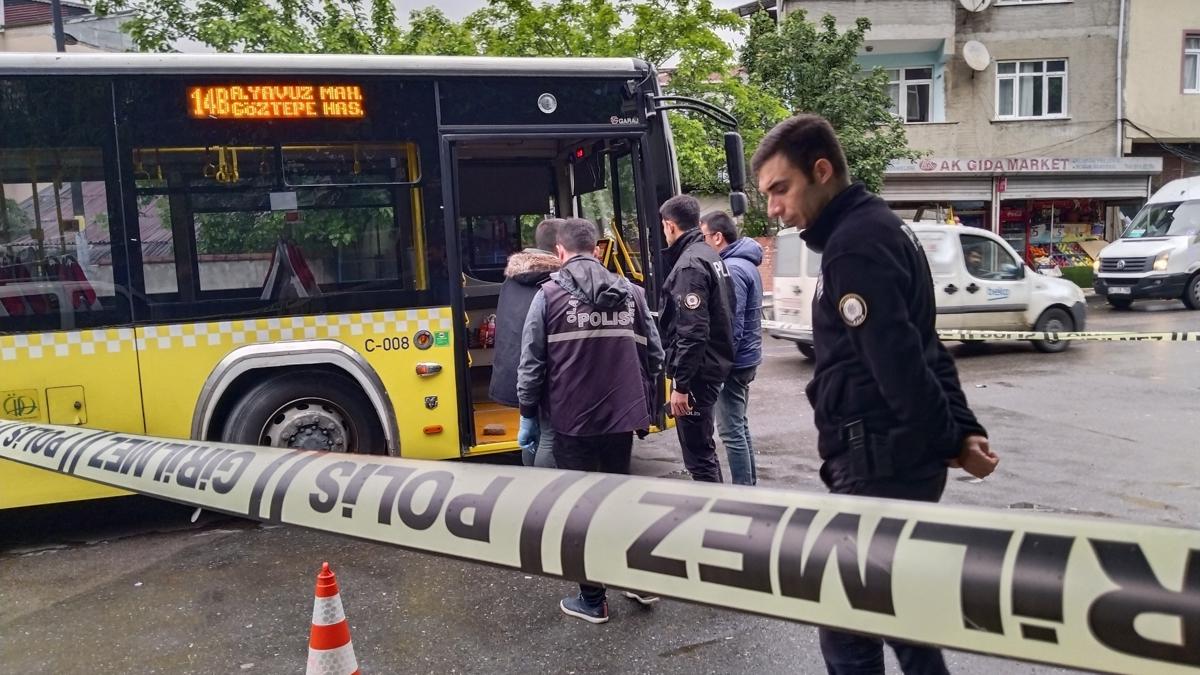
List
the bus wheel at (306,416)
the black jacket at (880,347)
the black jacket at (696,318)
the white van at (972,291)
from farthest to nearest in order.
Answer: the white van at (972,291) → the bus wheel at (306,416) → the black jacket at (696,318) → the black jacket at (880,347)

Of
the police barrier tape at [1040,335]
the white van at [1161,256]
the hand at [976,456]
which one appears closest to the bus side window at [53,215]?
the hand at [976,456]

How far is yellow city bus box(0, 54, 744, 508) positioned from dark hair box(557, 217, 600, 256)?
198cm

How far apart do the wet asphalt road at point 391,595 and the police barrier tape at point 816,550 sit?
67.2 inches

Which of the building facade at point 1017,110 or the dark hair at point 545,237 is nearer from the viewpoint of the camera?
the dark hair at point 545,237

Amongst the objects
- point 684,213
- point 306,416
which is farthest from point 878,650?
point 306,416

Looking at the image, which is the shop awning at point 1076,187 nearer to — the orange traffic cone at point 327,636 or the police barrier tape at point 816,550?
the orange traffic cone at point 327,636

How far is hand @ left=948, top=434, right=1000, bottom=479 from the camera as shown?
2477 millimetres

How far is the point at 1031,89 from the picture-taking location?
24.8 metres

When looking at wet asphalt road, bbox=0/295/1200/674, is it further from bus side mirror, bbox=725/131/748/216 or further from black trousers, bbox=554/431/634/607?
bus side mirror, bbox=725/131/748/216

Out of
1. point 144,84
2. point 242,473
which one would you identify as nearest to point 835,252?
point 242,473

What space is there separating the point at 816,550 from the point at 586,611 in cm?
261

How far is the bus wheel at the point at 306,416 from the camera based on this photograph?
18.2 feet

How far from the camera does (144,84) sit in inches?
211

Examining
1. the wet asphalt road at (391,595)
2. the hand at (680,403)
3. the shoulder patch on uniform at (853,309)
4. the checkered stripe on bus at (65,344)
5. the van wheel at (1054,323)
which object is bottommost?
the wet asphalt road at (391,595)
